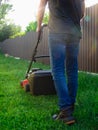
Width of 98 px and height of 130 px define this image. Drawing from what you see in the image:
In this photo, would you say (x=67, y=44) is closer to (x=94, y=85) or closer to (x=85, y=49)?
(x=94, y=85)

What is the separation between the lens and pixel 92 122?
378 centimetres

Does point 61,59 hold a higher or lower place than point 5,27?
higher

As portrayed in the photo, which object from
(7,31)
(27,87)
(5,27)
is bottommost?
(7,31)

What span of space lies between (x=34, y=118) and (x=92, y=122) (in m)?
0.60

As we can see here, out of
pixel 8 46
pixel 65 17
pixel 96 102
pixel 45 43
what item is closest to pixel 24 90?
pixel 96 102

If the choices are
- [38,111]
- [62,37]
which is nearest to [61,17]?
[62,37]

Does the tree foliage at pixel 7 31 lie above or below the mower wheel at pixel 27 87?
below

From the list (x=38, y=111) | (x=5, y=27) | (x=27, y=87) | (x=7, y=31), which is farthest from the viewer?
(x=5, y=27)

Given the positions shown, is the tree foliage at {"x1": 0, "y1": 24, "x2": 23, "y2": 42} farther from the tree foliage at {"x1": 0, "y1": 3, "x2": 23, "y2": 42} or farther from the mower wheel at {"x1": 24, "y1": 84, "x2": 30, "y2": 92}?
the mower wheel at {"x1": 24, "y1": 84, "x2": 30, "y2": 92}

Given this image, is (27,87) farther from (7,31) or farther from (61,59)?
(7,31)

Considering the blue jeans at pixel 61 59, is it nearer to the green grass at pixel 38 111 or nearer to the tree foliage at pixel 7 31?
the green grass at pixel 38 111

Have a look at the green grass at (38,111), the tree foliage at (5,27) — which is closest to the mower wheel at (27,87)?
the green grass at (38,111)

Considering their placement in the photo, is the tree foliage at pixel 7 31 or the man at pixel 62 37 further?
the tree foliage at pixel 7 31

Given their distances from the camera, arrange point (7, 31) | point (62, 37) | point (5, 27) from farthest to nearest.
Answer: point (5, 27) → point (7, 31) → point (62, 37)
